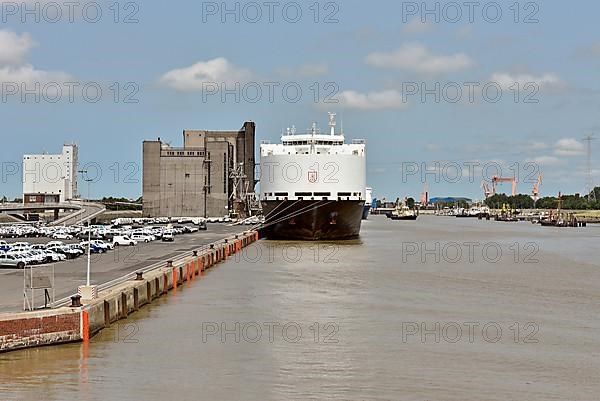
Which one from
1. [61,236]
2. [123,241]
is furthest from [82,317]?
[61,236]

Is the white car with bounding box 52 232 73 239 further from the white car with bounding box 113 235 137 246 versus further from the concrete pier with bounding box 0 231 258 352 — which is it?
the concrete pier with bounding box 0 231 258 352

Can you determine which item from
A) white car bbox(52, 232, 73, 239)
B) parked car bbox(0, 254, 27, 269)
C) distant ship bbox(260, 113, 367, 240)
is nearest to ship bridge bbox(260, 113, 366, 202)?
distant ship bbox(260, 113, 367, 240)

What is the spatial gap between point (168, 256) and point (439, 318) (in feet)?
89.7

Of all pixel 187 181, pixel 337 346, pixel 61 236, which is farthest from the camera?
pixel 187 181

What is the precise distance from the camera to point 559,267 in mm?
55219

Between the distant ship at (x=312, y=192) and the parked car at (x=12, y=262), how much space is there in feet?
97.6

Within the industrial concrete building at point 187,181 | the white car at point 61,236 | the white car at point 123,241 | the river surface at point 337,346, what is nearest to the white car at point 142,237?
the white car at point 123,241

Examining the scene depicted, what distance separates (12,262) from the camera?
44.3 metres

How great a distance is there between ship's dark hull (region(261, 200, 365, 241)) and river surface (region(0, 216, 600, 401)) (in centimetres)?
2578

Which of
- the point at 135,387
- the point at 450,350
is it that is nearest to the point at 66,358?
the point at 135,387

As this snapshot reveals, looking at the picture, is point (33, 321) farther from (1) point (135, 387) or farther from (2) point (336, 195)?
(2) point (336, 195)

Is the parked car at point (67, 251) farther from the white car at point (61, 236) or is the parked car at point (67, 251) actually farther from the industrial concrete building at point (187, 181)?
the industrial concrete building at point (187, 181)

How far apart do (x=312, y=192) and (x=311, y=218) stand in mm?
2324

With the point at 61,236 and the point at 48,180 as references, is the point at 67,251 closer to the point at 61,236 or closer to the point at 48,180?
the point at 61,236
